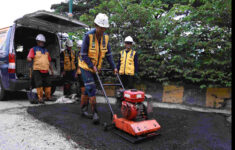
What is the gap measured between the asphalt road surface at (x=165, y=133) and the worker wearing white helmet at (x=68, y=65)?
1.95 m

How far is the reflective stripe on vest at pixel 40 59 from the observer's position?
4.60 metres

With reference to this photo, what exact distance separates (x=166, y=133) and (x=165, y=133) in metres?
0.01

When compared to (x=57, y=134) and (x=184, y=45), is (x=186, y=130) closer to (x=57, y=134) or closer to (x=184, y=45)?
(x=57, y=134)

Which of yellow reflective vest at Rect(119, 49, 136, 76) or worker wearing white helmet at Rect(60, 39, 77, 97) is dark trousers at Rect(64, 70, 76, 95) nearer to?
worker wearing white helmet at Rect(60, 39, 77, 97)

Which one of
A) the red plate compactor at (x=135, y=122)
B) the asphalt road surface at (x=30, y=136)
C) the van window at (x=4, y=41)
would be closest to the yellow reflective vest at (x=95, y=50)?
the red plate compactor at (x=135, y=122)

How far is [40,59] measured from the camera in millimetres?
4629

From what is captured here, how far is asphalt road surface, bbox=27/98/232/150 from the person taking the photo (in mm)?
2199

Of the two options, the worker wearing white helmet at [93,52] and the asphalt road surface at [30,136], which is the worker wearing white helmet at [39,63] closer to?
the asphalt road surface at [30,136]

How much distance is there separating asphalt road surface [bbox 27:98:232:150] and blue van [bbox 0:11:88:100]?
143 cm

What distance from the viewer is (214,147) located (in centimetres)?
218

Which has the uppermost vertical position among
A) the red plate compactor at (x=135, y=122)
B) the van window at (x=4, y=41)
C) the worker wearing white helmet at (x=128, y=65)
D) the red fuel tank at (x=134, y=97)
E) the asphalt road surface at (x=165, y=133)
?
the van window at (x=4, y=41)

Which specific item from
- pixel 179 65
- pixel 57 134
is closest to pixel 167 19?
pixel 179 65

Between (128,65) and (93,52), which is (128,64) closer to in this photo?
(128,65)

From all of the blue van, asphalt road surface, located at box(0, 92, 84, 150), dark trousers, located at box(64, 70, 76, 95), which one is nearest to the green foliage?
dark trousers, located at box(64, 70, 76, 95)
